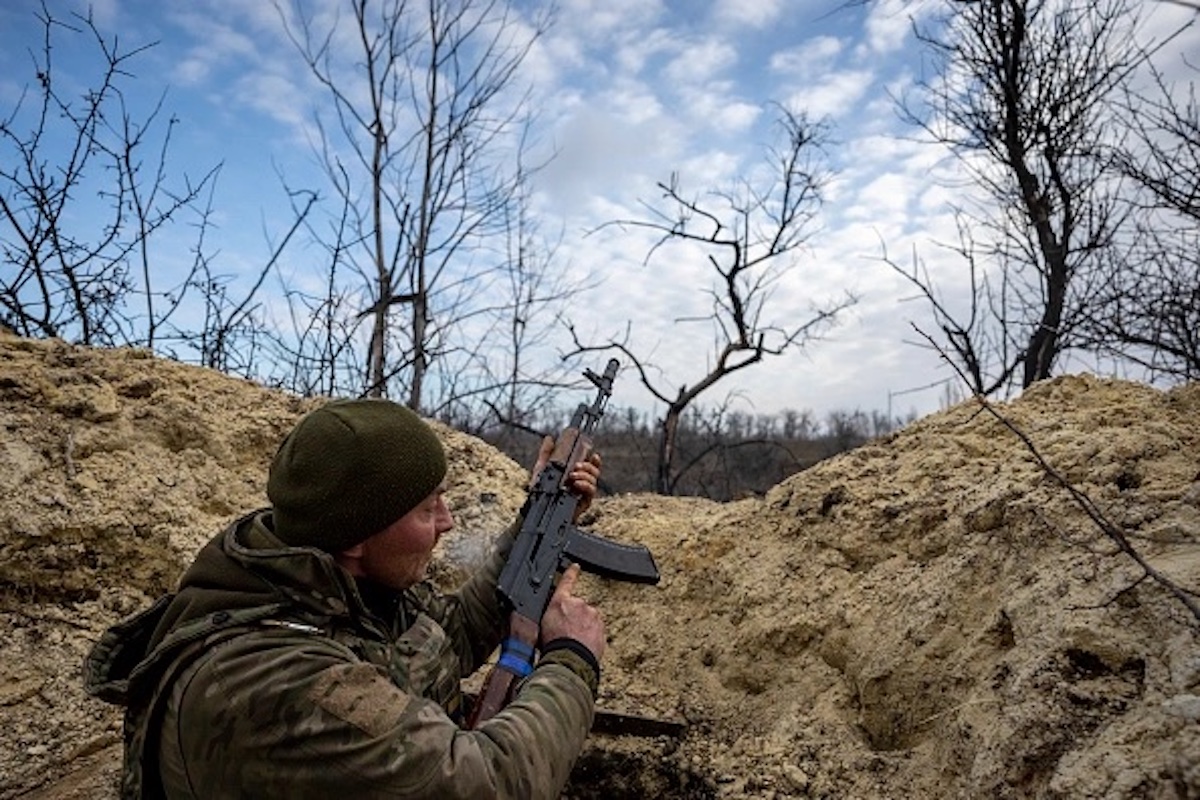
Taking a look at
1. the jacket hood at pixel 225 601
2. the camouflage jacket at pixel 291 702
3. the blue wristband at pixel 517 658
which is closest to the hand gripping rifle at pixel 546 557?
the blue wristband at pixel 517 658

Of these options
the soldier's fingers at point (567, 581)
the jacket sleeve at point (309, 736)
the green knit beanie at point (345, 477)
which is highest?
the green knit beanie at point (345, 477)

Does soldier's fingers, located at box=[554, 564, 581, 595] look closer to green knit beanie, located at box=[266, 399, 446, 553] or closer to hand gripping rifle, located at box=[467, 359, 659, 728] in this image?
hand gripping rifle, located at box=[467, 359, 659, 728]

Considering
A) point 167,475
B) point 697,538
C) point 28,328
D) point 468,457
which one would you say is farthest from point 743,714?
point 28,328

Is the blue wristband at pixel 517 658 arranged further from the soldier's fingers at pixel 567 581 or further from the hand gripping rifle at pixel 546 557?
the soldier's fingers at pixel 567 581

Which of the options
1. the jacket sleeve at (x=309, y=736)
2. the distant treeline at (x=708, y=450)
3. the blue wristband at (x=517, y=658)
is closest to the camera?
the jacket sleeve at (x=309, y=736)

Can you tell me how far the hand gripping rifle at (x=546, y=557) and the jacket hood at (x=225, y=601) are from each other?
455 mm

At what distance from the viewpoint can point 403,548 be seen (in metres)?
2.06

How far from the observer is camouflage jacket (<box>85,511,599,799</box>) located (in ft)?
5.32

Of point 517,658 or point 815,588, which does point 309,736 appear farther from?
point 815,588

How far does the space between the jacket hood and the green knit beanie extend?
70 mm

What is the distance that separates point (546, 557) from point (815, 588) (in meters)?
1.09

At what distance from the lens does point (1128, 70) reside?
24.1 ft

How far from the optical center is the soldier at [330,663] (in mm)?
1627

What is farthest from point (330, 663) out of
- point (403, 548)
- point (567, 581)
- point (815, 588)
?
point (815, 588)
